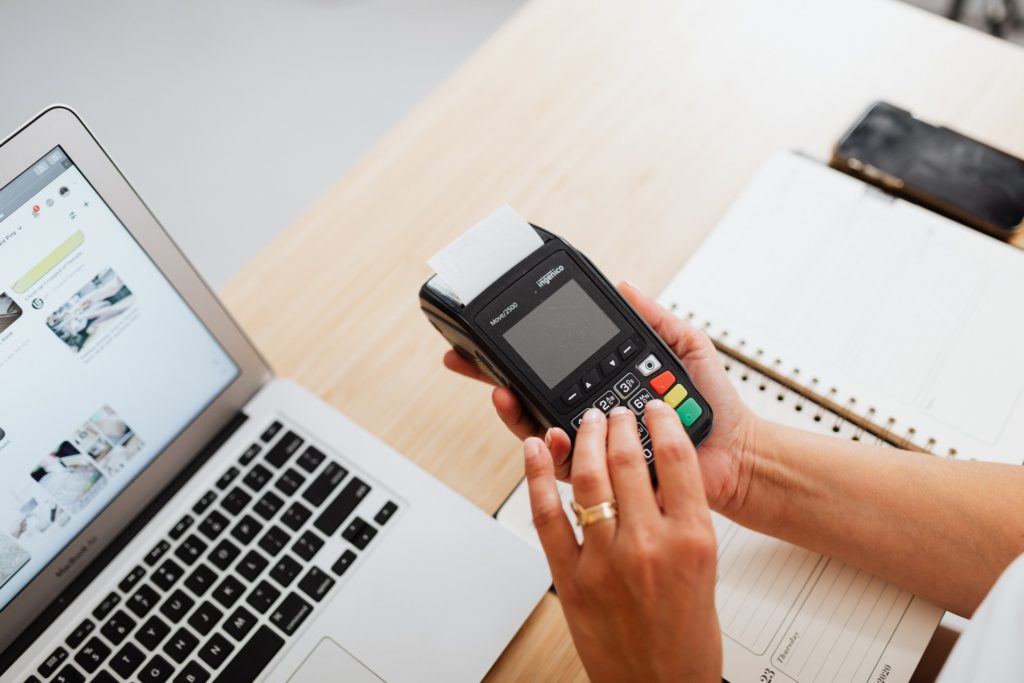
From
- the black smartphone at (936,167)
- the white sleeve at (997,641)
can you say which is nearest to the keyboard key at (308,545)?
the white sleeve at (997,641)

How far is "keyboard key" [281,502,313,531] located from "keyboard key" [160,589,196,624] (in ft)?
0.28

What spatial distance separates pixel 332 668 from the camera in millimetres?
552

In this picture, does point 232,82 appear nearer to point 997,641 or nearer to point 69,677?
point 69,677

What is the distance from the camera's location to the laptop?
1.64ft

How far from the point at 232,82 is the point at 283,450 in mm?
1326

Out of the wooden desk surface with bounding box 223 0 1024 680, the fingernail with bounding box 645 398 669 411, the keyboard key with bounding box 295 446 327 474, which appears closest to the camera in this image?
the fingernail with bounding box 645 398 669 411

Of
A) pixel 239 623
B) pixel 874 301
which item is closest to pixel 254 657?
pixel 239 623

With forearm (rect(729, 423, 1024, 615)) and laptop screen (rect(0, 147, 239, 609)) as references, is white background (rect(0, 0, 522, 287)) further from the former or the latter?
forearm (rect(729, 423, 1024, 615))

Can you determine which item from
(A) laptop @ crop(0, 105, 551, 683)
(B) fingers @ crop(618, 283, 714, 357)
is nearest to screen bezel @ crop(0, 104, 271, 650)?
(A) laptop @ crop(0, 105, 551, 683)

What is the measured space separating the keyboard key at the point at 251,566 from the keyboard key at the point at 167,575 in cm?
5

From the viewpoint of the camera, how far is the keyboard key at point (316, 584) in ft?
1.87

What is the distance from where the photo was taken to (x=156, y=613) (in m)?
0.56

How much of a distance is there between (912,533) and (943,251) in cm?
29

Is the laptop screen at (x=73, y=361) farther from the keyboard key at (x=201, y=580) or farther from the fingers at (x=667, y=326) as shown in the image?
the fingers at (x=667, y=326)
